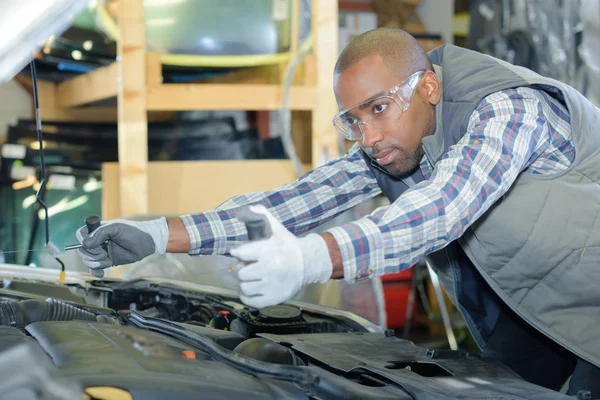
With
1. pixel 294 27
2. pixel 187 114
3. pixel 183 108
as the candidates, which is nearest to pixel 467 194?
pixel 183 108

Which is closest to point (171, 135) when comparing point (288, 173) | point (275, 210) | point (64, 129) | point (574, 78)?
point (64, 129)

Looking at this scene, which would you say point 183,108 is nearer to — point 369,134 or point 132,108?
point 132,108

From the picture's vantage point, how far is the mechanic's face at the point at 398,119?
5.55 ft

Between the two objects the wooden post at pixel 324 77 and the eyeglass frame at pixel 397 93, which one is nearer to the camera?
the eyeglass frame at pixel 397 93

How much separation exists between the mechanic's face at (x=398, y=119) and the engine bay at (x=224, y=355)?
1.54 ft

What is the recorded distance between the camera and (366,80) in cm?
169

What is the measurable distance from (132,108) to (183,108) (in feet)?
0.77

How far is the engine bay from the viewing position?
3.48ft

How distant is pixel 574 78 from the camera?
4.55m

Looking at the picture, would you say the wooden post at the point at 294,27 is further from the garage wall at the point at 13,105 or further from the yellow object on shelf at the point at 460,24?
the yellow object on shelf at the point at 460,24

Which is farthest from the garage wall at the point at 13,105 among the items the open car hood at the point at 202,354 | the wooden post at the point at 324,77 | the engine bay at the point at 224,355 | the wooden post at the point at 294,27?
the engine bay at the point at 224,355

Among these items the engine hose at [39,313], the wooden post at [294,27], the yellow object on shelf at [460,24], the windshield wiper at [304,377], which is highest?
the yellow object on shelf at [460,24]

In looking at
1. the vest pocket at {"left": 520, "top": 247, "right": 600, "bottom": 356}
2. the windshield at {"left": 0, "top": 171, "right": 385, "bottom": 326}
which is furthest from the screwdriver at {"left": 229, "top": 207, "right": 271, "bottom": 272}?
the windshield at {"left": 0, "top": 171, "right": 385, "bottom": 326}

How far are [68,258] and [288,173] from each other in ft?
5.04
